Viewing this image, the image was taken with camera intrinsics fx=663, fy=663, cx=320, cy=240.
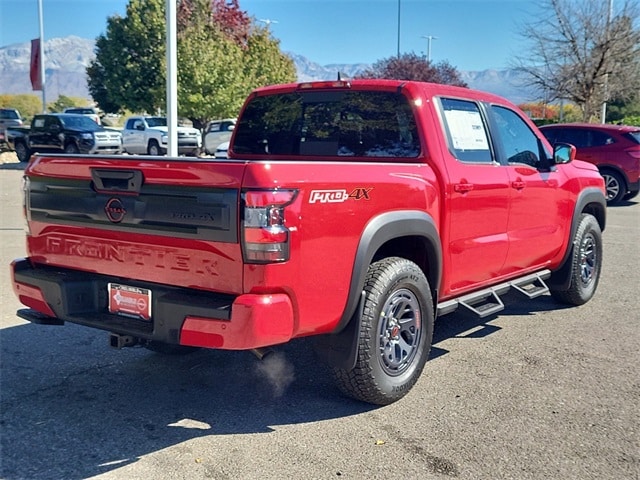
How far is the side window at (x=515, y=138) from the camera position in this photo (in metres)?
5.27

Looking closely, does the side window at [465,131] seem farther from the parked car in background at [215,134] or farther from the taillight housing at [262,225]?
the parked car in background at [215,134]

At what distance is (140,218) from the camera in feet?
11.4

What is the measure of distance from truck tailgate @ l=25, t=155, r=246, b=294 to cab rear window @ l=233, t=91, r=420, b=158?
1620 mm

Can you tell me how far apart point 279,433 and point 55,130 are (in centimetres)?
2176

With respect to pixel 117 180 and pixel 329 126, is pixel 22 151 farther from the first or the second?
pixel 117 180

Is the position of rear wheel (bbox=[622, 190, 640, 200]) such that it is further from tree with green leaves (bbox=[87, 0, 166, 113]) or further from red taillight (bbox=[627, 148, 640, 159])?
tree with green leaves (bbox=[87, 0, 166, 113])

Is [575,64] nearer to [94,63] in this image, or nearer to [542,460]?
[542,460]

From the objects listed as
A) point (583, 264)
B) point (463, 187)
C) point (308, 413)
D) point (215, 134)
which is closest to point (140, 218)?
point (308, 413)

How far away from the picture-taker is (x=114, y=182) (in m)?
3.60

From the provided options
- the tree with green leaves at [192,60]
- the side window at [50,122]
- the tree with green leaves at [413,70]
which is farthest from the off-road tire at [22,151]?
the tree with green leaves at [413,70]

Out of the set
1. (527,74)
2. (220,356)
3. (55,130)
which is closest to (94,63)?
(55,130)

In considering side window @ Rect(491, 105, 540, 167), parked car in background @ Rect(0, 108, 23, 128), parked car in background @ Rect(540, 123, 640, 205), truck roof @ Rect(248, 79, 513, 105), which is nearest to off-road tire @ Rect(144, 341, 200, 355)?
truck roof @ Rect(248, 79, 513, 105)

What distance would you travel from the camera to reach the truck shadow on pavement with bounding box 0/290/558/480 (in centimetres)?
345

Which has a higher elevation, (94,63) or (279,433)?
(94,63)
